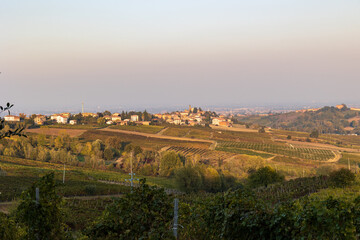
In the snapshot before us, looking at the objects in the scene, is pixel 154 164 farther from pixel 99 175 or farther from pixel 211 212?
pixel 211 212

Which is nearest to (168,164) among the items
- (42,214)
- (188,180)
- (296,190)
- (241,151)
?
(188,180)

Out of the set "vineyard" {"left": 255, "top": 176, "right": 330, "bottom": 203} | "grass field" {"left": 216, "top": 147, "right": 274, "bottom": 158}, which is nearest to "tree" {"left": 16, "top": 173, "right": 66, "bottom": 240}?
"vineyard" {"left": 255, "top": 176, "right": 330, "bottom": 203}

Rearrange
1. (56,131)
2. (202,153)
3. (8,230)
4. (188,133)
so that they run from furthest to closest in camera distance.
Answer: (188,133) < (56,131) < (202,153) < (8,230)

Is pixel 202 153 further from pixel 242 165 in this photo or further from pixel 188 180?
pixel 188 180

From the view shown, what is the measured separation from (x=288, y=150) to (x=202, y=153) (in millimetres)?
21040

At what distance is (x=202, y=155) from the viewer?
68188 mm

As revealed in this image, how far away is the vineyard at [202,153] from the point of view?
66.3 metres

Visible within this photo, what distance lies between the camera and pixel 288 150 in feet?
248

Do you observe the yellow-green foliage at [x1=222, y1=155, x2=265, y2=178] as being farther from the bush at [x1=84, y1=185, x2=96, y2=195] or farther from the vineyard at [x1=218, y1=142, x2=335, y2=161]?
the bush at [x1=84, y1=185, x2=96, y2=195]

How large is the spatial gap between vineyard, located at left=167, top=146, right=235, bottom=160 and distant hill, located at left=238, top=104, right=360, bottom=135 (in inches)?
3329

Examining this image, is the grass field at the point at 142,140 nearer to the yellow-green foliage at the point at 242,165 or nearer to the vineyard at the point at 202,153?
the vineyard at the point at 202,153

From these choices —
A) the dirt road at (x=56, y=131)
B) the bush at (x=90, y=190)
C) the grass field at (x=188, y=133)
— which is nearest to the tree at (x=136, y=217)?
the bush at (x=90, y=190)

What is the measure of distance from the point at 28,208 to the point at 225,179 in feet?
138

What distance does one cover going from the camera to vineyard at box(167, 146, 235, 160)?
6628 cm
